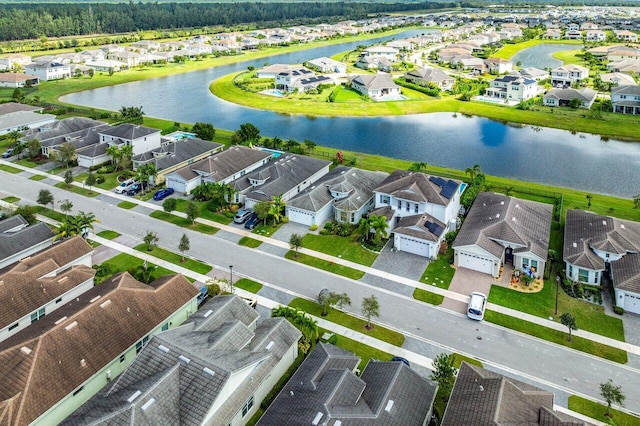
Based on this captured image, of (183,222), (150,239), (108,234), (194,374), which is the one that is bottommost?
(183,222)

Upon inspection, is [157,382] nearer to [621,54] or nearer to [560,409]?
[560,409]

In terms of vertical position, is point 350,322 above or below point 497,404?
below

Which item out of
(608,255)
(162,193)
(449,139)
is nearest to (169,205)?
(162,193)

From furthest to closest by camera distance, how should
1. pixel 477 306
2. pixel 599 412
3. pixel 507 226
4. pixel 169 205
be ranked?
pixel 169 205 → pixel 507 226 → pixel 477 306 → pixel 599 412

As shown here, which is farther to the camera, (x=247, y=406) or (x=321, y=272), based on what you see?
(x=321, y=272)

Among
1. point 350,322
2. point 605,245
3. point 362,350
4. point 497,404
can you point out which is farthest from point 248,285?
point 605,245

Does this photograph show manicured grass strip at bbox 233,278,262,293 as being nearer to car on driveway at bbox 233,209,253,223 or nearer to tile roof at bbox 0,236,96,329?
tile roof at bbox 0,236,96,329

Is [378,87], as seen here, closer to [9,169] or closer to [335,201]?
[335,201]

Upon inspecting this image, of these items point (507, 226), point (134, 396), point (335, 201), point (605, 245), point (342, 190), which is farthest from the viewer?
point (342, 190)
